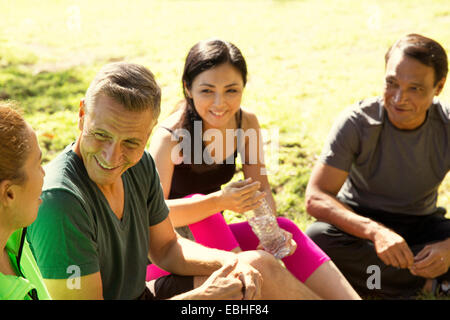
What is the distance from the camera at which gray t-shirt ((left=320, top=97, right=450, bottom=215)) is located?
3756mm

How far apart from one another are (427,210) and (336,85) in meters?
3.98

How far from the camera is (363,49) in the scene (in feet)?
30.0

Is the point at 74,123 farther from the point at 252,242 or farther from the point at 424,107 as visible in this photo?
the point at 424,107

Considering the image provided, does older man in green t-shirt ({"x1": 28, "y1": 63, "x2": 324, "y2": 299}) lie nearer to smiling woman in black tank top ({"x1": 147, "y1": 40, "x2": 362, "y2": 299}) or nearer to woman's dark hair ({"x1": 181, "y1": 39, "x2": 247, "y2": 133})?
smiling woman in black tank top ({"x1": 147, "y1": 40, "x2": 362, "y2": 299})

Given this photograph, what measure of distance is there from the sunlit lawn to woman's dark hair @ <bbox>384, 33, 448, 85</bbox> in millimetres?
1560

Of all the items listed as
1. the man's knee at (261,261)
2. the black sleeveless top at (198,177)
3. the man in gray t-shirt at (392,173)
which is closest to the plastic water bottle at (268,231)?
the man's knee at (261,261)

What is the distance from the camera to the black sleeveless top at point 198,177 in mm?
3572

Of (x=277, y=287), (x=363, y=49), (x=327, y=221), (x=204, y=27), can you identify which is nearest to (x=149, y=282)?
(x=277, y=287)

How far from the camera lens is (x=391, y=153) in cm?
380

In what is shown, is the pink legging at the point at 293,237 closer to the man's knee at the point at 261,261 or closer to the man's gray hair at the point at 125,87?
the man's knee at the point at 261,261

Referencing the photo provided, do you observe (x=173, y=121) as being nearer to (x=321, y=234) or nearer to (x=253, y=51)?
(x=321, y=234)

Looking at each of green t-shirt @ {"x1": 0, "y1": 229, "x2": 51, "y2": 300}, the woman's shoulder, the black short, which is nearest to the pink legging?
the black short

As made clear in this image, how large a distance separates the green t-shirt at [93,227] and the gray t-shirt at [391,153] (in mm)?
1581

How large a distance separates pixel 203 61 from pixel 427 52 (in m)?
1.47
